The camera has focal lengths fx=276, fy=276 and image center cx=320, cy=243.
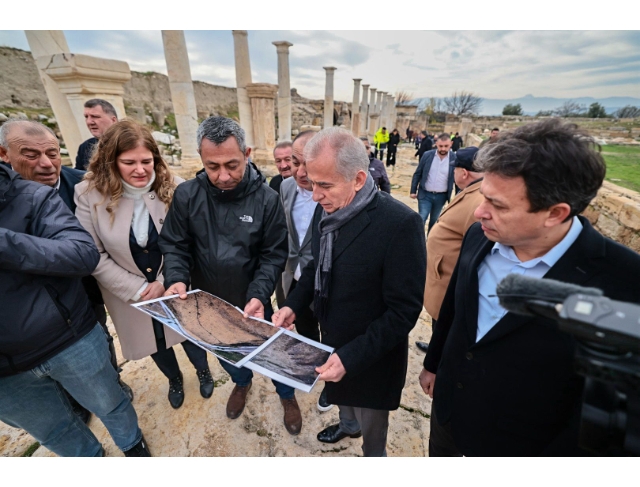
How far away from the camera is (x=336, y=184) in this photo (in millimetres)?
1318

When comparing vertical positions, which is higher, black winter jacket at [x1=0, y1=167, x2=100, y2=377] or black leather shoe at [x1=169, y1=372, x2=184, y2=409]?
black winter jacket at [x1=0, y1=167, x2=100, y2=377]

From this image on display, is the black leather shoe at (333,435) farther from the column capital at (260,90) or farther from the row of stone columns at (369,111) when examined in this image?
the row of stone columns at (369,111)

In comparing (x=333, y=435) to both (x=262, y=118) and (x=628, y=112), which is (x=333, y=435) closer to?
(x=262, y=118)

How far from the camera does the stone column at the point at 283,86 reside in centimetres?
1168

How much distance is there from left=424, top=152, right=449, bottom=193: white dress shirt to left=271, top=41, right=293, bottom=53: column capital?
979cm

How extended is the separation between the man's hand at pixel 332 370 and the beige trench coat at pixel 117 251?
147cm

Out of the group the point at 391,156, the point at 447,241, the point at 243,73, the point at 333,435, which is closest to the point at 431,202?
the point at 447,241

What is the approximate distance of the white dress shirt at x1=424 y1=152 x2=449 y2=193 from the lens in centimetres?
504

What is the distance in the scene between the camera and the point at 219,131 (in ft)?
5.50

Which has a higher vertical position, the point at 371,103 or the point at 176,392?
the point at 371,103

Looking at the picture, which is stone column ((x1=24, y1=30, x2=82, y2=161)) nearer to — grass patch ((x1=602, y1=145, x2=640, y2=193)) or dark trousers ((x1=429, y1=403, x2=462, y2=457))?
dark trousers ((x1=429, y1=403, x2=462, y2=457))

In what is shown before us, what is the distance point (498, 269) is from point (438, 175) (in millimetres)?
4347

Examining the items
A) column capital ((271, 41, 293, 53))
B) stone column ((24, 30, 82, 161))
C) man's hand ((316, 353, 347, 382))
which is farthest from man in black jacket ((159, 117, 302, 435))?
column capital ((271, 41, 293, 53))

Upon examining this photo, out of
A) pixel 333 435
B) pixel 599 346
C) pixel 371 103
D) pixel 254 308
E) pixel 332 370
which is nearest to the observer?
pixel 599 346
